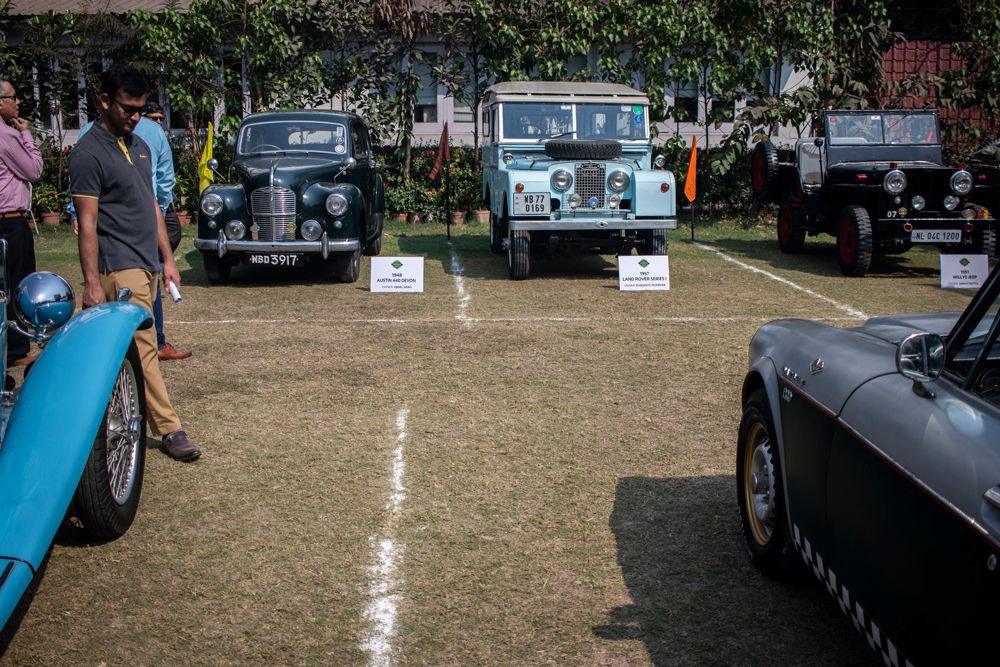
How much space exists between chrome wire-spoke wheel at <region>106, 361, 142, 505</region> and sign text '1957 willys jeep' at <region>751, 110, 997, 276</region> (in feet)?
29.2

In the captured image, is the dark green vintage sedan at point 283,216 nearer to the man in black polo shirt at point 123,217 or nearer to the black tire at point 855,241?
the man in black polo shirt at point 123,217

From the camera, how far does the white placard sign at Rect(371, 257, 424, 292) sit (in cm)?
1009

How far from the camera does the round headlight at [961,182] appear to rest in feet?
36.1

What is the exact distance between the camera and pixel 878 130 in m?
12.5

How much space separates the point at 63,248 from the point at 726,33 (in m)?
11.8

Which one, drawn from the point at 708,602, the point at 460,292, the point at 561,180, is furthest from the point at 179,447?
the point at 561,180

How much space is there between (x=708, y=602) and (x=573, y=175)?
7.92 meters

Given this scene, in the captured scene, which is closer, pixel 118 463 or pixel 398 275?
pixel 118 463

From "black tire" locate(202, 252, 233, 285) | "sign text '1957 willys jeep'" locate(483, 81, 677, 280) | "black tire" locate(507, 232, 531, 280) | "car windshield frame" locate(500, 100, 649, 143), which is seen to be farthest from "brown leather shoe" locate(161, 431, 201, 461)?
"car windshield frame" locate(500, 100, 649, 143)

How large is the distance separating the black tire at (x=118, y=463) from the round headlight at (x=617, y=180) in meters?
7.30

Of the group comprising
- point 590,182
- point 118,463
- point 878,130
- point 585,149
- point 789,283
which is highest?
point 878,130

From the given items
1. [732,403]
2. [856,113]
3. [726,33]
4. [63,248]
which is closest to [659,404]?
[732,403]

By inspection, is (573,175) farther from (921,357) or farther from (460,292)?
(921,357)

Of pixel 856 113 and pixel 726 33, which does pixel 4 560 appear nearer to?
pixel 856 113
